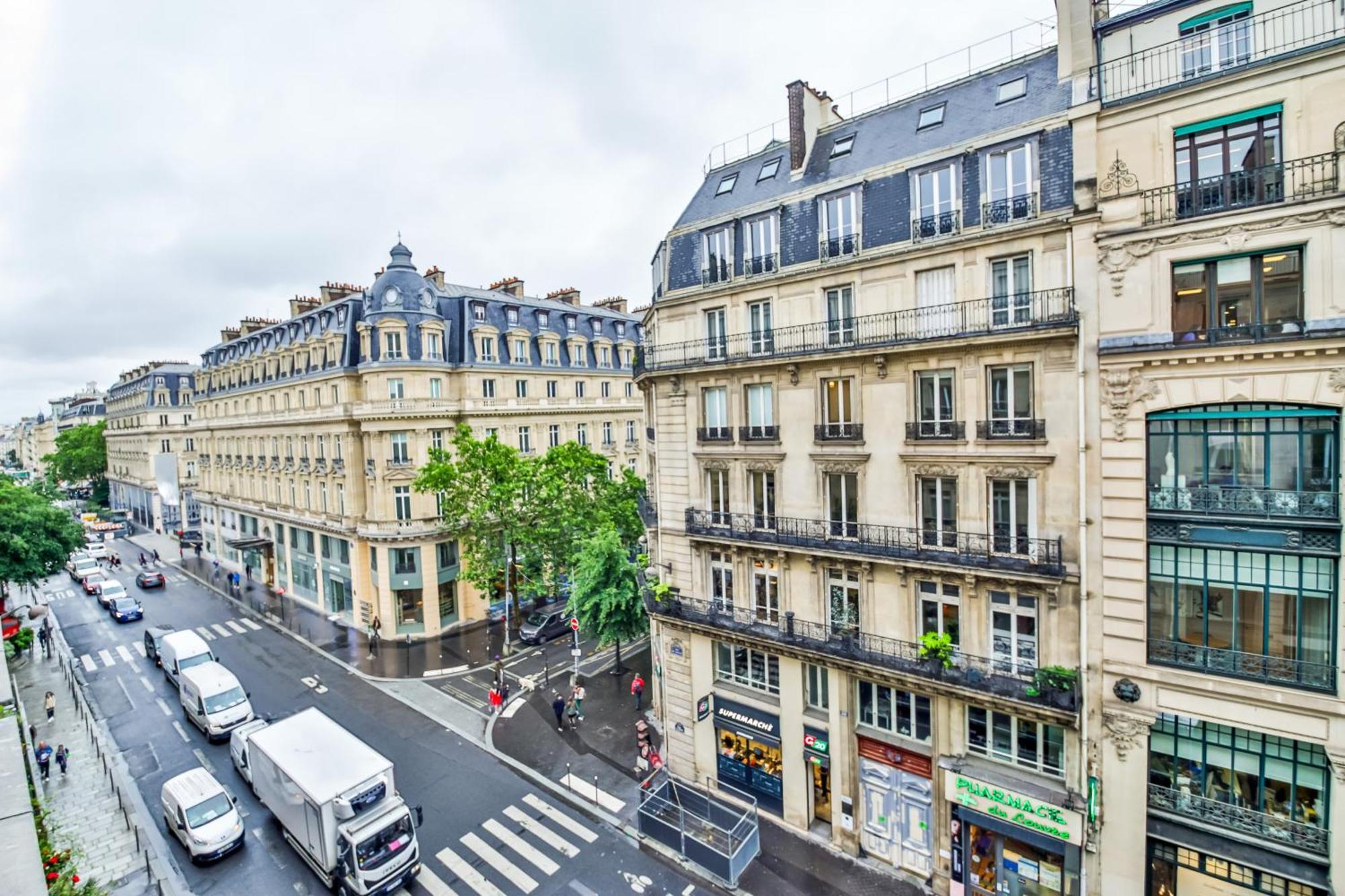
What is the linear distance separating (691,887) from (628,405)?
36552mm

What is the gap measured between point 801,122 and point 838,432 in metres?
10.5

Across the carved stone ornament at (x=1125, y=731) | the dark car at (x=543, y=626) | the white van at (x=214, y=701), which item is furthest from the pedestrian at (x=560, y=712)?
the carved stone ornament at (x=1125, y=731)

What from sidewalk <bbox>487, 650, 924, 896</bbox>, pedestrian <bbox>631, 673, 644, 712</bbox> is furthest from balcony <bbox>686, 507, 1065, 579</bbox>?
pedestrian <bbox>631, 673, 644, 712</bbox>

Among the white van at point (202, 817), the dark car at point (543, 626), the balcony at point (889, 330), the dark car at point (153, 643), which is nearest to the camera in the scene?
the balcony at point (889, 330)

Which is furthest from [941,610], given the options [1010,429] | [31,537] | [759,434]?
[31,537]

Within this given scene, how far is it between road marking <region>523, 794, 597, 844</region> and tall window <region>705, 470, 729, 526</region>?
10.7 meters

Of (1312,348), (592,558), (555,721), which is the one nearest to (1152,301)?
(1312,348)

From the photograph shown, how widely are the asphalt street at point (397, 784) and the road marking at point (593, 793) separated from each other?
29.5 inches

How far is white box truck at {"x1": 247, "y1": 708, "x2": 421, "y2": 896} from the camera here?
16641 mm

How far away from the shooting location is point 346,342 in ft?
130

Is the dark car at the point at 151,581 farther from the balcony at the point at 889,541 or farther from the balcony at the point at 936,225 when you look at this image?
the balcony at the point at 936,225

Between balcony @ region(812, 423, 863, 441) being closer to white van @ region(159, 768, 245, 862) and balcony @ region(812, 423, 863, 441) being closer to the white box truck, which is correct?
the white box truck

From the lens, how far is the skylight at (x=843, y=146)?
20.0 m

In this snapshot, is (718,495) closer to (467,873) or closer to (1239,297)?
(467,873)
